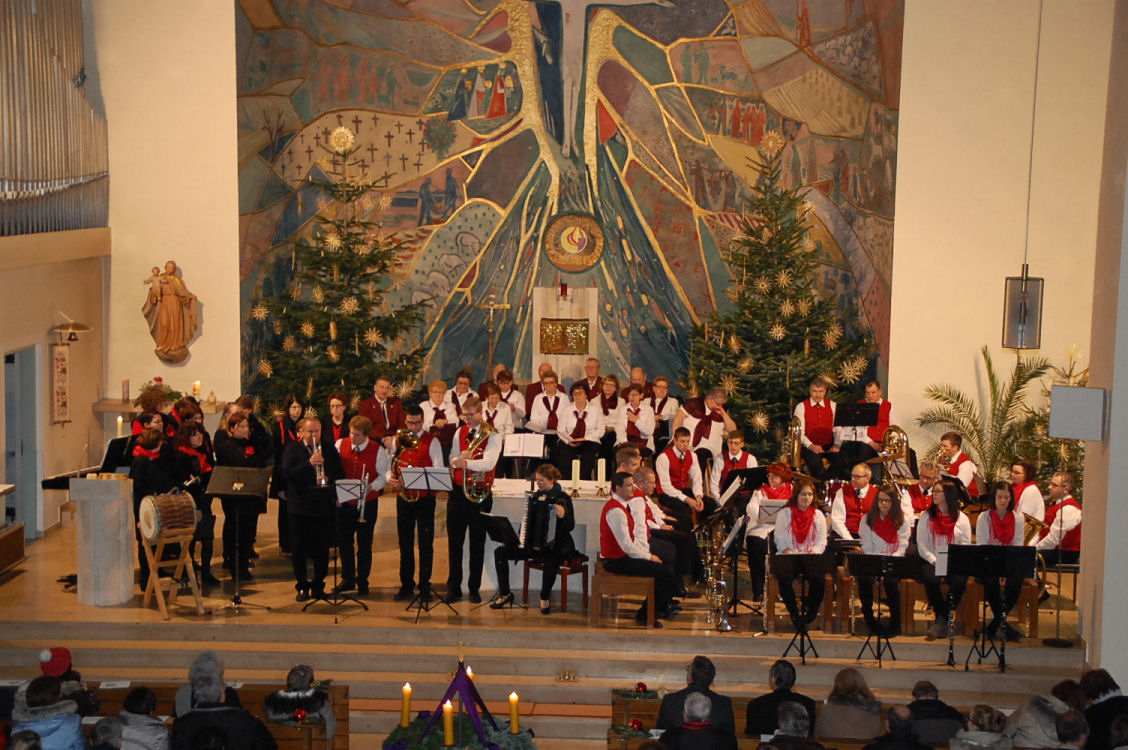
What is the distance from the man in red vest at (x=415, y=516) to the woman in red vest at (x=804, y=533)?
3.13m

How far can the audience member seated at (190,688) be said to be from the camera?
7703 mm

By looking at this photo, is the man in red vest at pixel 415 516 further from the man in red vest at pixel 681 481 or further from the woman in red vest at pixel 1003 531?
the woman in red vest at pixel 1003 531

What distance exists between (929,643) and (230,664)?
591cm

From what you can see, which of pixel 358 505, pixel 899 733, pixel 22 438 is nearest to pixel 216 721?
pixel 899 733

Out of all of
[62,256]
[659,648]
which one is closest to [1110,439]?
[659,648]

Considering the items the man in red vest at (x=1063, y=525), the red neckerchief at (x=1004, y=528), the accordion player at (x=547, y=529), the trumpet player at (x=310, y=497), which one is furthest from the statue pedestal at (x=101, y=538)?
the man in red vest at (x=1063, y=525)

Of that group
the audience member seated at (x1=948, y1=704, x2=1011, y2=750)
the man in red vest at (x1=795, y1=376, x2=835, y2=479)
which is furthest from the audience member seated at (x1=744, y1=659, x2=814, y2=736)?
the man in red vest at (x1=795, y1=376, x2=835, y2=479)

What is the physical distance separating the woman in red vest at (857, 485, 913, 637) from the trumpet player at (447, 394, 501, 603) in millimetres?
3356

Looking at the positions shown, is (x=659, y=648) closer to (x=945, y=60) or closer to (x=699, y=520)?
(x=699, y=520)

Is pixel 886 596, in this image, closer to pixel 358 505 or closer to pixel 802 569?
pixel 802 569

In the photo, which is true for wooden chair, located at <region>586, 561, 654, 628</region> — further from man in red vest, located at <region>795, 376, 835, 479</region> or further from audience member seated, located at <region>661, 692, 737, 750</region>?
man in red vest, located at <region>795, 376, 835, 479</region>

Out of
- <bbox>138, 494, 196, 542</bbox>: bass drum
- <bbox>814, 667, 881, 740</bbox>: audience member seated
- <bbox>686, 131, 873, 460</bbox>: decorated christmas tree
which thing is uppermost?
<bbox>686, 131, 873, 460</bbox>: decorated christmas tree

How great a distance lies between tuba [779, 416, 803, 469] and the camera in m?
14.6

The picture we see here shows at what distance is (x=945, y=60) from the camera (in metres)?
17.0
